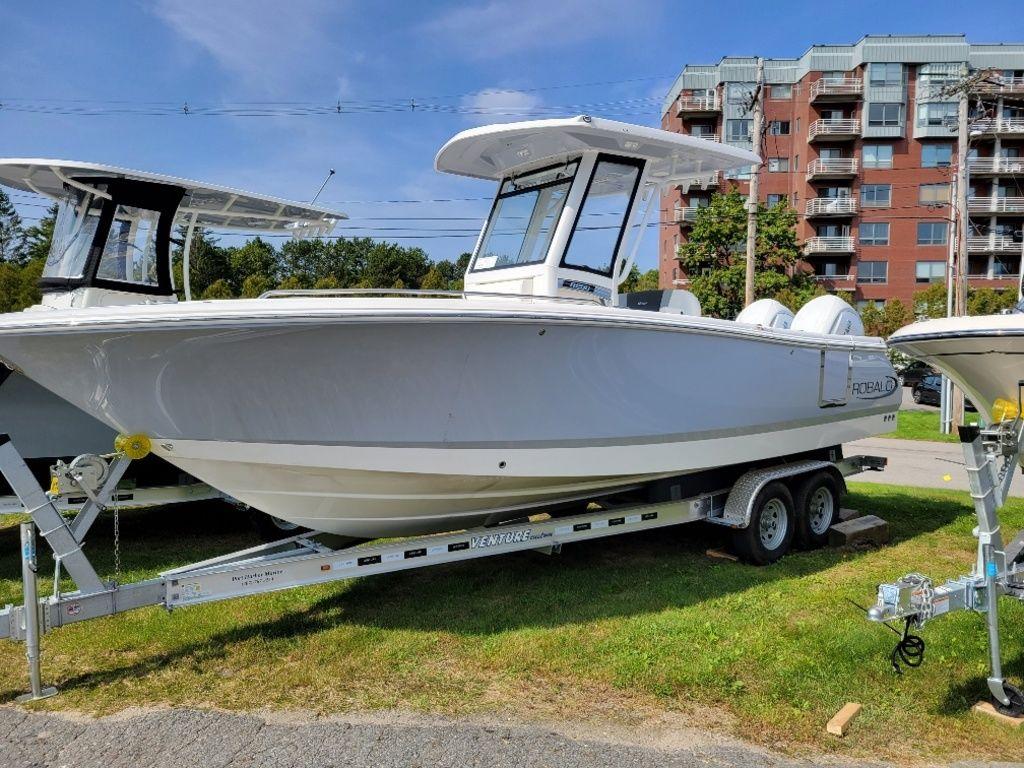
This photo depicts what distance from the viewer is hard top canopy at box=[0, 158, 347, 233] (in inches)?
244

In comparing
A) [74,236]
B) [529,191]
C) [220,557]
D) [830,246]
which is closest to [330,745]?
[220,557]

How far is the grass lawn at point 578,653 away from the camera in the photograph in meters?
3.62

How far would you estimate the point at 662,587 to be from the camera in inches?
212

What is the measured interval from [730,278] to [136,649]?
30441 mm

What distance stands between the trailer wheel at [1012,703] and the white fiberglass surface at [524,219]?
3.63 meters

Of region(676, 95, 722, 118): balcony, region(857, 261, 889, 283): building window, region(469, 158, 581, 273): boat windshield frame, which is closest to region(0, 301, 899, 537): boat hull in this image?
region(469, 158, 581, 273): boat windshield frame

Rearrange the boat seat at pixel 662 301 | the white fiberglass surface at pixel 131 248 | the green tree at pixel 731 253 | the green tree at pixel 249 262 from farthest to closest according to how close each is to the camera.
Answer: the green tree at pixel 249 262, the green tree at pixel 731 253, the white fiberglass surface at pixel 131 248, the boat seat at pixel 662 301

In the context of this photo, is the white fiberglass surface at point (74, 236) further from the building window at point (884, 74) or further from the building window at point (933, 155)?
the building window at point (933, 155)

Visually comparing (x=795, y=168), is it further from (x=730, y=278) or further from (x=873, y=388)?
(x=873, y=388)

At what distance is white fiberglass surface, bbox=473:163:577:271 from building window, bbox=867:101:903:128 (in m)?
43.6

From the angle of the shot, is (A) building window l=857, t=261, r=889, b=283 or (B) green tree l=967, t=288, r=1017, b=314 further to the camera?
(A) building window l=857, t=261, r=889, b=283

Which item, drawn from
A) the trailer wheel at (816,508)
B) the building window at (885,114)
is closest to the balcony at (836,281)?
the building window at (885,114)

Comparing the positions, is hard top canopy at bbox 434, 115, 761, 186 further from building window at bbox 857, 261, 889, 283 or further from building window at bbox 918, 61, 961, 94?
building window at bbox 918, 61, 961, 94

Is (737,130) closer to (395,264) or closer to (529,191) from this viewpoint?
(395,264)
